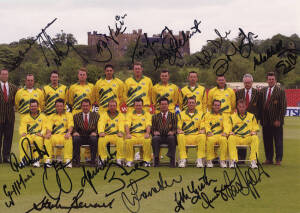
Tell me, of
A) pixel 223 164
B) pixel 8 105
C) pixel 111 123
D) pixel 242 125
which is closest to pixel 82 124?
pixel 111 123

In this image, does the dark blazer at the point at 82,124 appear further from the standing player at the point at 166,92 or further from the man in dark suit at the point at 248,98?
the man in dark suit at the point at 248,98

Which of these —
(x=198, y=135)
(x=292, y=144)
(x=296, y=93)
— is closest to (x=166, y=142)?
(x=198, y=135)

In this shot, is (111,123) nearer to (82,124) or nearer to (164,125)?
(82,124)

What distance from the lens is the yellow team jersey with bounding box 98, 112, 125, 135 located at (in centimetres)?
969

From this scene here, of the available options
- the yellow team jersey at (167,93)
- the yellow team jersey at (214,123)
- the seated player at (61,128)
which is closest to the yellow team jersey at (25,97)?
the seated player at (61,128)

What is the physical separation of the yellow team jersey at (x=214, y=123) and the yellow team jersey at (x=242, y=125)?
17 cm

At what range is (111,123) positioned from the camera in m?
9.80

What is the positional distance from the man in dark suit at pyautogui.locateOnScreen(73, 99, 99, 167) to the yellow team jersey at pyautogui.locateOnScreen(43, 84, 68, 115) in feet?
2.40

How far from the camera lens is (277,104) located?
9922 millimetres

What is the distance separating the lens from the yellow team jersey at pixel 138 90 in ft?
33.2

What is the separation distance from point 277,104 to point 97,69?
5.97 meters

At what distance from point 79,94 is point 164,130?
1.96 metres

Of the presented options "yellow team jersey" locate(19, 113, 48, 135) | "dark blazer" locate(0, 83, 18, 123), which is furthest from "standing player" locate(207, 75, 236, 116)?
"dark blazer" locate(0, 83, 18, 123)

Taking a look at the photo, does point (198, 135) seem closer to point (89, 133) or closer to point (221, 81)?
point (221, 81)
